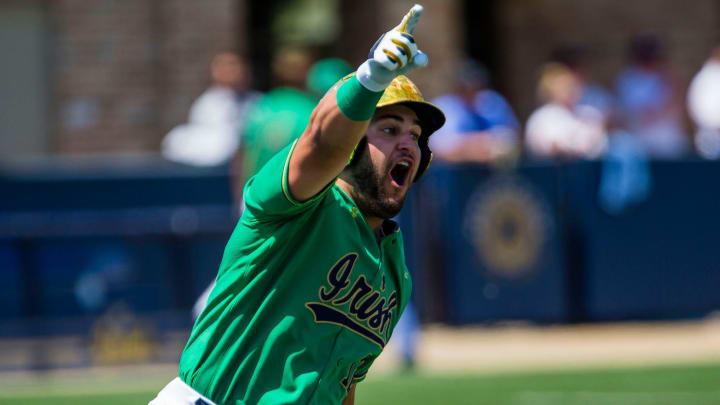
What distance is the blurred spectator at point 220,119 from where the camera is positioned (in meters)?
10.7

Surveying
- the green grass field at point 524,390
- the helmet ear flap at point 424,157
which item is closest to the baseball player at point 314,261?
the helmet ear flap at point 424,157

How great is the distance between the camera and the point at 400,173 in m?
3.51

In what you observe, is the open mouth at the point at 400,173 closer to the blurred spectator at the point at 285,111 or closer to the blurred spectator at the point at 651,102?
the blurred spectator at the point at 285,111

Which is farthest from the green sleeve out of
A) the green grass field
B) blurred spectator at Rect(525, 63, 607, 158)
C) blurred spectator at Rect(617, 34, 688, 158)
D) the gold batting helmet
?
blurred spectator at Rect(617, 34, 688, 158)

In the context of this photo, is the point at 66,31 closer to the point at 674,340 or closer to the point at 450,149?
the point at 450,149

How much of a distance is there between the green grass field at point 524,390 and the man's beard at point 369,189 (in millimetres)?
4090

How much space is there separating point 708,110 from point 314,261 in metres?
9.31

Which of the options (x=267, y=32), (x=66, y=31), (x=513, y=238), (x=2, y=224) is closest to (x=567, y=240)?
(x=513, y=238)

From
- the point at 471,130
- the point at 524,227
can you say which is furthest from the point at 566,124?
the point at 524,227

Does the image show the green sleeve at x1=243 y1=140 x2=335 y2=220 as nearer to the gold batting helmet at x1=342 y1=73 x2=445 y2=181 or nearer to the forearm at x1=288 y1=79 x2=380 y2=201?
the forearm at x1=288 y1=79 x2=380 y2=201

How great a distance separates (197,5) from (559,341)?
601 cm

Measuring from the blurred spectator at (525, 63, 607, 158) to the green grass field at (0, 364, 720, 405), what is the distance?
306 centimetres

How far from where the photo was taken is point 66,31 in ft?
44.8

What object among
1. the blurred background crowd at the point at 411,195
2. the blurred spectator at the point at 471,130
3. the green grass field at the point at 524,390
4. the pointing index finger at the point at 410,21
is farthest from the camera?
the blurred spectator at the point at 471,130
